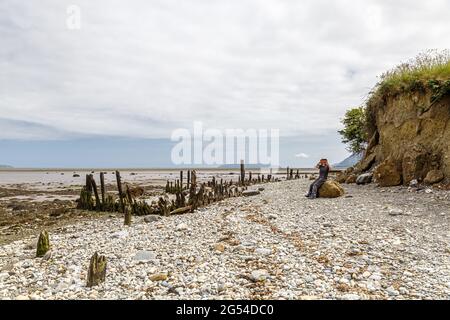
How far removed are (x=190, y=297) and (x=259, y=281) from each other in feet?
4.38

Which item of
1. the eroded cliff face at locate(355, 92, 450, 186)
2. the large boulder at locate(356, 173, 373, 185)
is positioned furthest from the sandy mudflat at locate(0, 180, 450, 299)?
the large boulder at locate(356, 173, 373, 185)

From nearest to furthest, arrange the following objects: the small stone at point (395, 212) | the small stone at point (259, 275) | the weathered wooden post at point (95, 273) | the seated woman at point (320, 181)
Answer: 1. the small stone at point (259, 275)
2. the weathered wooden post at point (95, 273)
3. the small stone at point (395, 212)
4. the seated woman at point (320, 181)

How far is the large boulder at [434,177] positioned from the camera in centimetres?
1507

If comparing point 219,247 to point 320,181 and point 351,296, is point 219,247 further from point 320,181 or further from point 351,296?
point 320,181

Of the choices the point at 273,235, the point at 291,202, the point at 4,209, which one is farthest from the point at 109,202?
the point at 273,235

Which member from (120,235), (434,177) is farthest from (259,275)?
(434,177)

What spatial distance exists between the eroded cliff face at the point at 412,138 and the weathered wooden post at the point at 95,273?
1522 centimetres

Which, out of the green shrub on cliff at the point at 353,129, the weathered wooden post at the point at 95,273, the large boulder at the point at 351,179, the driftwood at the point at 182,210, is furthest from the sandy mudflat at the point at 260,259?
the green shrub on cliff at the point at 353,129

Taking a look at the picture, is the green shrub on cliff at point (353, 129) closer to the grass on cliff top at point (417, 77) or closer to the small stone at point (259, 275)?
the grass on cliff top at point (417, 77)

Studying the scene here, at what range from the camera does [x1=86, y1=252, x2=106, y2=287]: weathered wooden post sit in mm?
6239

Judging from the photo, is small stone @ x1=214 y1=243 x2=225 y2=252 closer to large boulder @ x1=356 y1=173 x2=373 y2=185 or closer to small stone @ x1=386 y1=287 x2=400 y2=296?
small stone @ x1=386 y1=287 x2=400 y2=296

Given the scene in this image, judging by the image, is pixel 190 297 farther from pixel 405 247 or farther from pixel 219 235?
pixel 405 247
